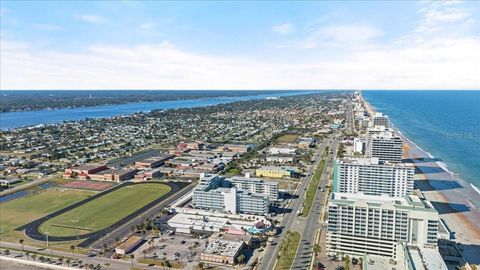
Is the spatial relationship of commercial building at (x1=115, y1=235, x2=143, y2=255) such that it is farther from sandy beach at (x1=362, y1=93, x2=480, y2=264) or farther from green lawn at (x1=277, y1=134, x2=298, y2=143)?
green lawn at (x1=277, y1=134, x2=298, y2=143)

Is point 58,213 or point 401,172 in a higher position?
point 401,172

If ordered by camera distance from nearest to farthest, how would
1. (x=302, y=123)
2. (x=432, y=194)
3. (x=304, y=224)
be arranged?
(x=304, y=224) < (x=432, y=194) < (x=302, y=123)

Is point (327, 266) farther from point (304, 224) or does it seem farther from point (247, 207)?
point (247, 207)

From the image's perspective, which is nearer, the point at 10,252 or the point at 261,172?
the point at 10,252

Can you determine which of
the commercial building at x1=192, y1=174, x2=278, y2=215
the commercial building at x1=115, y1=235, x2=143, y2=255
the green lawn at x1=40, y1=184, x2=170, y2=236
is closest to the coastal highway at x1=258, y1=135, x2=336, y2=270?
the commercial building at x1=192, y1=174, x2=278, y2=215

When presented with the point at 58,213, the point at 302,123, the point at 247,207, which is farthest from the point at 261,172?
the point at 302,123

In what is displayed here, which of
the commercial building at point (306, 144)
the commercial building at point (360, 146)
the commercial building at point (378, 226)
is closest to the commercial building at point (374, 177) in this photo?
the commercial building at point (378, 226)

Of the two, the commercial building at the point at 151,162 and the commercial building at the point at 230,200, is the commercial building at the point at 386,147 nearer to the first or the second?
the commercial building at the point at 230,200

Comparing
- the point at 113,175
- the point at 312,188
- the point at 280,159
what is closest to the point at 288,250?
the point at 312,188

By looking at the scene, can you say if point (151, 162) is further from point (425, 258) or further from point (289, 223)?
point (425, 258)
